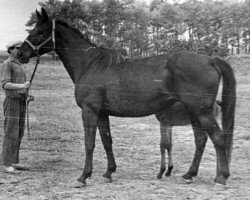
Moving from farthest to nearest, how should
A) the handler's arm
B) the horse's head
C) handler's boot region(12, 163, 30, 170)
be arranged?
handler's boot region(12, 163, 30, 170) → the handler's arm → the horse's head

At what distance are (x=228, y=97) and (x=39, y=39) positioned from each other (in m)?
3.45

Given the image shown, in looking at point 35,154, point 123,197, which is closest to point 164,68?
point 123,197

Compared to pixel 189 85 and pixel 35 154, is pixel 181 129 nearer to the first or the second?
pixel 35 154

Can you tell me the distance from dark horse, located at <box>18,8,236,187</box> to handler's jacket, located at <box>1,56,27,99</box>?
14.1 inches

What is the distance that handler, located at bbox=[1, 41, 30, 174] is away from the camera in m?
6.69

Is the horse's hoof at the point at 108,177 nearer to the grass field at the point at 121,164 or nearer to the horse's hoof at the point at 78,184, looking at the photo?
the grass field at the point at 121,164

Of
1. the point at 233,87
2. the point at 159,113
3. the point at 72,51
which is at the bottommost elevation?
the point at 159,113

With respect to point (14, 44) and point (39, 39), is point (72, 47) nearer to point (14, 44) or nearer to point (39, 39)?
point (39, 39)

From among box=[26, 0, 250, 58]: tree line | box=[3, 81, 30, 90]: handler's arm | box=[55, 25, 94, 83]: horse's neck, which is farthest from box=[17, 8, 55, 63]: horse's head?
box=[26, 0, 250, 58]: tree line

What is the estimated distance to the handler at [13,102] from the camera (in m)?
6.69

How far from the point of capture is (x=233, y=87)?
594 cm

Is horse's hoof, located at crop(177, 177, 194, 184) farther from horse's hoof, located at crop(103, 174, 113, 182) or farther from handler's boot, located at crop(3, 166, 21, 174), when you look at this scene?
handler's boot, located at crop(3, 166, 21, 174)

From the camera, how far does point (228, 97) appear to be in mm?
5941

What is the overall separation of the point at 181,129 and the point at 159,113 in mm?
4705
